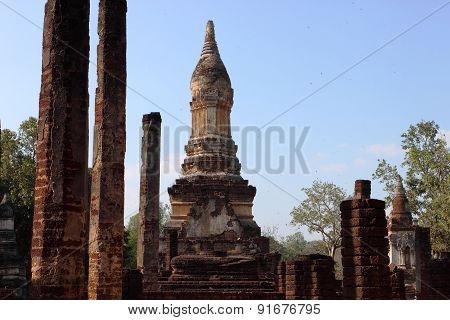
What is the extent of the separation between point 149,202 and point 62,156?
9370mm

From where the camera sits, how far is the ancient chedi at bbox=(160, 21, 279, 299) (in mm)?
23062

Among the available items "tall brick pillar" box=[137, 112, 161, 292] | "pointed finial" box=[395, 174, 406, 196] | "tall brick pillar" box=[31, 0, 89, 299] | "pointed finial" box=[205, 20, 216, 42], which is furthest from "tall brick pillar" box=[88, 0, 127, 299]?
"pointed finial" box=[205, 20, 216, 42]

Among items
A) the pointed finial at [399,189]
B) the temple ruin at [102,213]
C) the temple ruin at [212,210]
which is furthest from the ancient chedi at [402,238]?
the temple ruin at [102,213]

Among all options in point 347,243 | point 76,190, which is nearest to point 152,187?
point 347,243

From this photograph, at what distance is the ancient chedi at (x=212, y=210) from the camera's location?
75.7ft

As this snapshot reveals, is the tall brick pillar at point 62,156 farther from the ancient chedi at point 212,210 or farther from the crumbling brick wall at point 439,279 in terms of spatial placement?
the ancient chedi at point 212,210

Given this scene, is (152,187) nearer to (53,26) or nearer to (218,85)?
(53,26)

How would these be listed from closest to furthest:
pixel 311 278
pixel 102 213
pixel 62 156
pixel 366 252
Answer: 1. pixel 62 156
2. pixel 366 252
3. pixel 102 213
4. pixel 311 278

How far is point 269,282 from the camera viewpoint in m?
21.7

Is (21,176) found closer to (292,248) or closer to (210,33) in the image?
(210,33)

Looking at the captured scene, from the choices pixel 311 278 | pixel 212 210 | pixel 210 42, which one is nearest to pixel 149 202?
pixel 311 278

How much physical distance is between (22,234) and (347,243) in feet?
69.8

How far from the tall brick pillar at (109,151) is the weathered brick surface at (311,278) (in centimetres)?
492

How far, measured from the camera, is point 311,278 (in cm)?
1336
